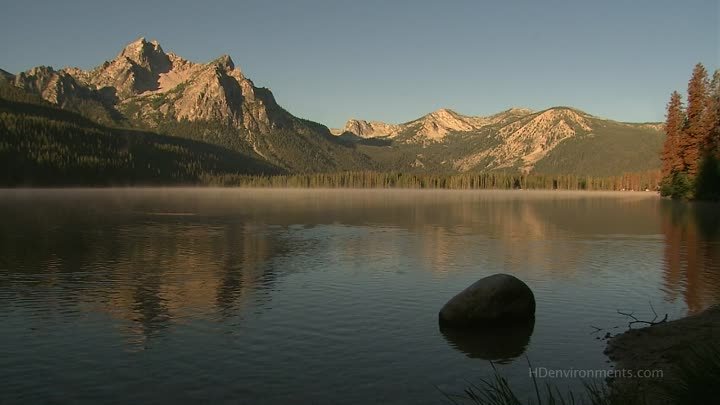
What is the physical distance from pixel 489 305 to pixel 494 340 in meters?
2.53

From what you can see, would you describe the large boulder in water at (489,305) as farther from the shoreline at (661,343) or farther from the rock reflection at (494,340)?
the shoreline at (661,343)

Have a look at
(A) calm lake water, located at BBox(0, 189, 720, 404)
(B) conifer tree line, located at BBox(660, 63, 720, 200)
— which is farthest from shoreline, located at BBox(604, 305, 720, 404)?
(B) conifer tree line, located at BBox(660, 63, 720, 200)

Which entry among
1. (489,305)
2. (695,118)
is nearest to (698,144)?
(695,118)

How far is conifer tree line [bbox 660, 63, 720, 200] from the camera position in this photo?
13138 cm

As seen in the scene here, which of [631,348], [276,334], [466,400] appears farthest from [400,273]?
[466,400]

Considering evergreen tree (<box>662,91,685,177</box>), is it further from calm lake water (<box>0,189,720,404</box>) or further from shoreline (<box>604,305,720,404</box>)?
shoreline (<box>604,305,720,404</box>)

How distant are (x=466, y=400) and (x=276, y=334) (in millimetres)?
10771

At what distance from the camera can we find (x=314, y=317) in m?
29.6

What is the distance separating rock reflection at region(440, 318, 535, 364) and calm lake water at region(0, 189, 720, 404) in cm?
13

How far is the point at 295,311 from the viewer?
1212 inches

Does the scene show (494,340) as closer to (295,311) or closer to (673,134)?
(295,311)

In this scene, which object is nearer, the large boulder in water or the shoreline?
the shoreline

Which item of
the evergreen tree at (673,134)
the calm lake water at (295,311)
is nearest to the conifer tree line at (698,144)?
the evergreen tree at (673,134)

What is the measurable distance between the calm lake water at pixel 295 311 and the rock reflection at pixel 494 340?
13 centimetres
